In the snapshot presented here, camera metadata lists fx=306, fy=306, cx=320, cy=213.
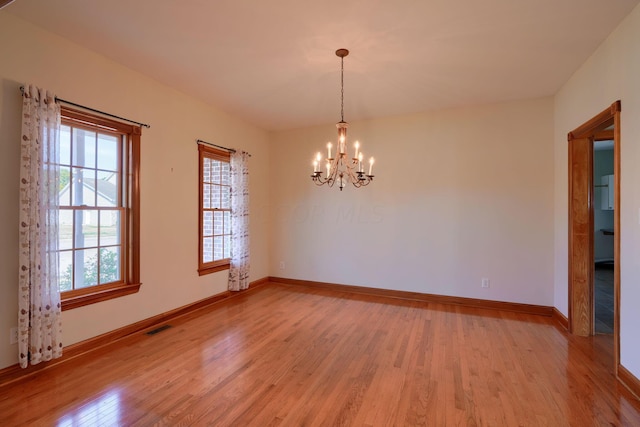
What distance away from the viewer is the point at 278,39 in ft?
8.91

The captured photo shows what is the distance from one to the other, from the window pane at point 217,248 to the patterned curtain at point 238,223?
0.18 meters

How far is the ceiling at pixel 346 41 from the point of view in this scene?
2.31 meters

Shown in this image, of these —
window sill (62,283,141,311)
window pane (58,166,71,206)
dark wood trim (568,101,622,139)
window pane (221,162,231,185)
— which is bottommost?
window sill (62,283,141,311)

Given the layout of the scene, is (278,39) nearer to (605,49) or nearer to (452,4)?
(452,4)

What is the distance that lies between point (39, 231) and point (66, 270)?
548mm

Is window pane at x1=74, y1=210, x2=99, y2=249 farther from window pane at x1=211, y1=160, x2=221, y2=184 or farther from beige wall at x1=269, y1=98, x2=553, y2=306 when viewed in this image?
beige wall at x1=269, y1=98, x2=553, y2=306

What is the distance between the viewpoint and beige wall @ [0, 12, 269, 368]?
7.93 feet

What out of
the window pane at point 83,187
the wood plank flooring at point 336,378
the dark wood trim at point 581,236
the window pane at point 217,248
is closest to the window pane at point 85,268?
the window pane at point 83,187

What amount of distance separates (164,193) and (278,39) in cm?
226

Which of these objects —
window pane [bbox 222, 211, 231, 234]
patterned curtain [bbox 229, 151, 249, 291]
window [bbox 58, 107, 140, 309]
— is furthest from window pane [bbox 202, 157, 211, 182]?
window [bbox 58, 107, 140, 309]

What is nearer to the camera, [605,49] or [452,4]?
[452,4]

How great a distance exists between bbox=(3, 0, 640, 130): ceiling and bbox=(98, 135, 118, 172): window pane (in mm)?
815

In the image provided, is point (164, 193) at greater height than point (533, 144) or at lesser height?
lesser

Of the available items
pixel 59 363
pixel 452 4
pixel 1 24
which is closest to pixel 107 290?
pixel 59 363
